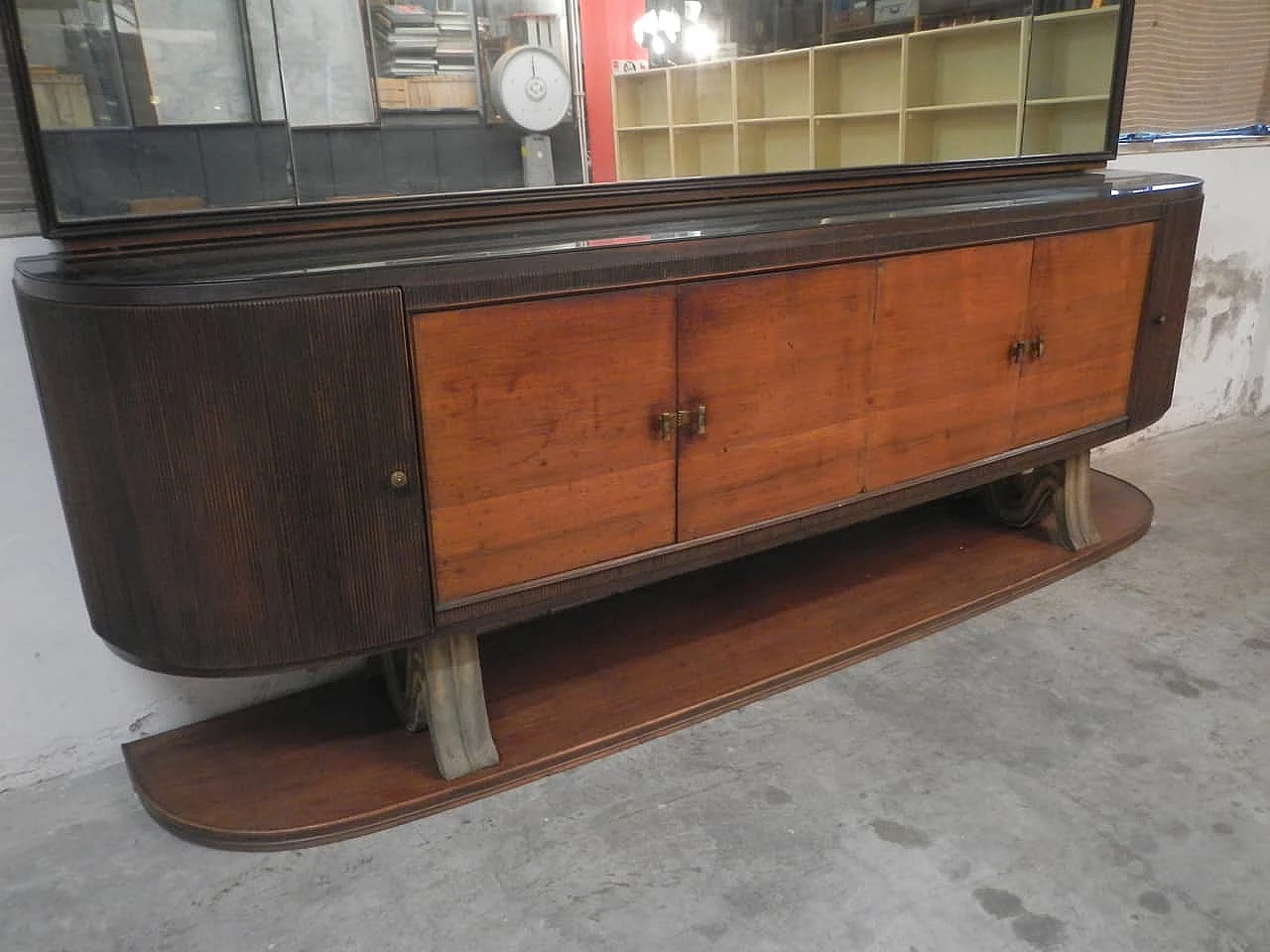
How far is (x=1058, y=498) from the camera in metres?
2.39

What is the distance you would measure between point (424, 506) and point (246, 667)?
329 millimetres

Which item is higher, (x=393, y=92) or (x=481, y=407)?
(x=393, y=92)

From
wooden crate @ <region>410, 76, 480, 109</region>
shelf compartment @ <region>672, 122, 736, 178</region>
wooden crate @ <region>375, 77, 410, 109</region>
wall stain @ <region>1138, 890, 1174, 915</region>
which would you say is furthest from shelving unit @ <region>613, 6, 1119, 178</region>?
wall stain @ <region>1138, 890, 1174, 915</region>

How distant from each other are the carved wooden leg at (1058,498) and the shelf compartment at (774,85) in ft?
3.34

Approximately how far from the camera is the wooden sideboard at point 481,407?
1.28 m

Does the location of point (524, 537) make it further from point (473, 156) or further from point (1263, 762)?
point (1263, 762)

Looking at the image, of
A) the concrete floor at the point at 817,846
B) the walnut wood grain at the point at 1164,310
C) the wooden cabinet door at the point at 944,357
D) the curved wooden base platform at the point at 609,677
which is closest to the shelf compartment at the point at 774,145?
the wooden cabinet door at the point at 944,357

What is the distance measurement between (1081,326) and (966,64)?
2.40 ft

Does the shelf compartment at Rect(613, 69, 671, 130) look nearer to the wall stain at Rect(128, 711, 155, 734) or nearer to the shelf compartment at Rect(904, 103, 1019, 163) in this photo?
the shelf compartment at Rect(904, 103, 1019, 163)

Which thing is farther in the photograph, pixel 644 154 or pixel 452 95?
pixel 644 154

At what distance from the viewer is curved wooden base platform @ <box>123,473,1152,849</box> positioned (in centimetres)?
158

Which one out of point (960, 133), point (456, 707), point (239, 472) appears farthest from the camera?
point (960, 133)

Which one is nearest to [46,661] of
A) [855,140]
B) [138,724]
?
[138,724]

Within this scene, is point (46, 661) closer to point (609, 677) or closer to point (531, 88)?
point (609, 677)
